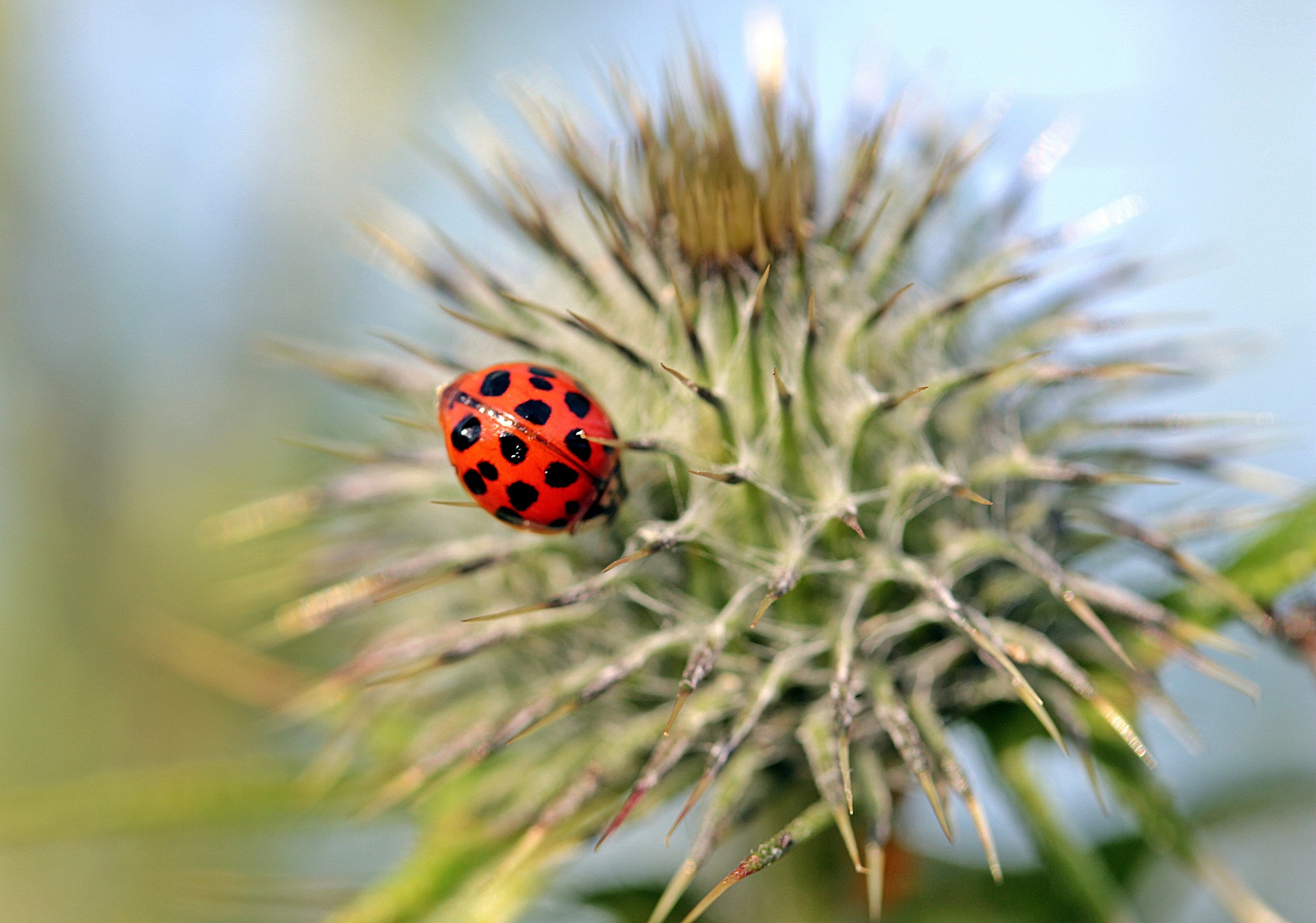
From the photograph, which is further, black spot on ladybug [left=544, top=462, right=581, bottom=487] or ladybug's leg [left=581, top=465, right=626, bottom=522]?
ladybug's leg [left=581, top=465, right=626, bottom=522]

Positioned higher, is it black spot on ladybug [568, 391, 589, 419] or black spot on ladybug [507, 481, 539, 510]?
black spot on ladybug [568, 391, 589, 419]

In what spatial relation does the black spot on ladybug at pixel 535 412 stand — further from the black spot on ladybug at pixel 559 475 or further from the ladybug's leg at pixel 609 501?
the ladybug's leg at pixel 609 501

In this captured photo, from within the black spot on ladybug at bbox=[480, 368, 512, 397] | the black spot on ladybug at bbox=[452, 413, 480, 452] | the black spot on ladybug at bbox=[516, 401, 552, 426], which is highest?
the black spot on ladybug at bbox=[480, 368, 512, 397]

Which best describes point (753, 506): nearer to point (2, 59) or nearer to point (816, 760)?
point (816, 760)

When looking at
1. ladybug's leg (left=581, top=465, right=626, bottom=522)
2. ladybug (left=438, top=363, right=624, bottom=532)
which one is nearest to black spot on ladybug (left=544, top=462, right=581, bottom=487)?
ladybug (left=438, top=363, right=624, bottom=532)

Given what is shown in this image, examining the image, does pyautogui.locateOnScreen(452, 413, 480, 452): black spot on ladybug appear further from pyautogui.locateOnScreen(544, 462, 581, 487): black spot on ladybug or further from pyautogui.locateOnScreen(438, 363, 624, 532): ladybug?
pyautogui.locateOnScreen(544, 462, 581, 487): black spot on ladybug

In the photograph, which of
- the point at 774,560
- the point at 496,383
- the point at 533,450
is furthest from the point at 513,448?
the point at 774,560
